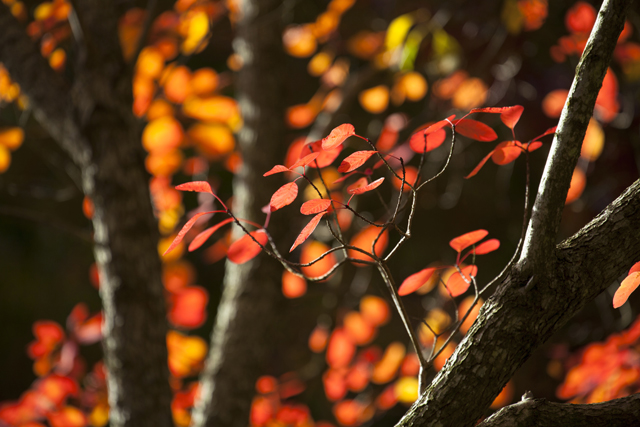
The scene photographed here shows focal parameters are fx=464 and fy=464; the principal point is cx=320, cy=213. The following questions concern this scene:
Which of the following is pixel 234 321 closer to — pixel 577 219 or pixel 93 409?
pixel 93 409

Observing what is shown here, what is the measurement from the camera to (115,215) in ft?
3.77

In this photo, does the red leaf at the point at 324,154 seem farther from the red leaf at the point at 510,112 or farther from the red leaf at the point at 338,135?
the red leaf at the point at 510,112

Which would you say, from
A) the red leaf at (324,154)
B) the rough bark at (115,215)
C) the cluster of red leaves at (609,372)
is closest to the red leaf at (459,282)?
the red leaf at (324,154)

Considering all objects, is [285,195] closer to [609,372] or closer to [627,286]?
[627,286]

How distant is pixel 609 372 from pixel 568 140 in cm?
140

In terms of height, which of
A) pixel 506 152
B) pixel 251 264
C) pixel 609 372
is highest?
pixel 506 152

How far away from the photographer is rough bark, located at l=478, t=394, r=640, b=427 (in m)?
0.58

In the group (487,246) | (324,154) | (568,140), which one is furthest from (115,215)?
(568,140)

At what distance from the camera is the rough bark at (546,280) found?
0.57 m

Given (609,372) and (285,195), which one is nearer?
(285,195)

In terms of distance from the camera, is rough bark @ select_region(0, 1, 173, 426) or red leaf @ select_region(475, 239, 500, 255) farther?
rough bark @ select_region(0, 1, 173, 426)

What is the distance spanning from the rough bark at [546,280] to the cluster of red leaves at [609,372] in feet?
3.74

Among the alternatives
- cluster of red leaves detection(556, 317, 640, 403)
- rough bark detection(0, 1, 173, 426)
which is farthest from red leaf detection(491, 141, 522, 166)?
cluster of red leaves detection(556, 317, 640, 403)

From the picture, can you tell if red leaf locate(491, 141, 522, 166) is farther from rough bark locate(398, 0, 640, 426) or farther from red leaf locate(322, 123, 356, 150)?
red leaf locate(322, 123, 356, 150)
